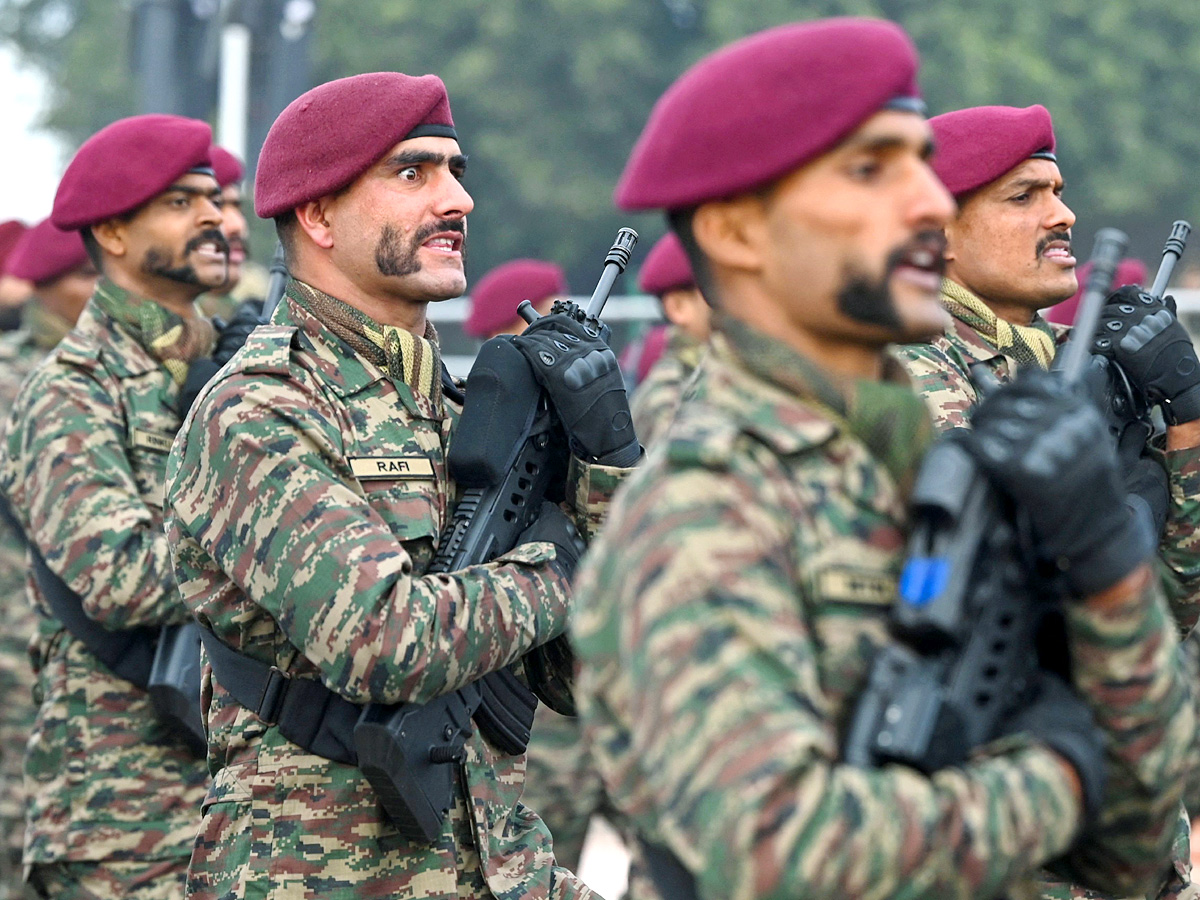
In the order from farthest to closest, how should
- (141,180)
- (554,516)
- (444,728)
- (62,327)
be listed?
1. (62,327)
2. (141,180)
3. (554,516)
4. (444,728)

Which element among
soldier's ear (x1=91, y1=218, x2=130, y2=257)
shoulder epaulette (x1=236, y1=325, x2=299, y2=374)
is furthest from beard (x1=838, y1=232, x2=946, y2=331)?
soldier's ear (x1=91, y1=218, x2=130, y2=257)

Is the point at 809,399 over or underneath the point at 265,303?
over

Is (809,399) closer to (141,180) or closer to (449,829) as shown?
(449,829)

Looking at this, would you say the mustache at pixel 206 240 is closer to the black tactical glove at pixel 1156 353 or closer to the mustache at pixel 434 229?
the mustache at pixel 434 229

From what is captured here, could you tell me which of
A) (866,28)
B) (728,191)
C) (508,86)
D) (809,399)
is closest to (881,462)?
(809,399)

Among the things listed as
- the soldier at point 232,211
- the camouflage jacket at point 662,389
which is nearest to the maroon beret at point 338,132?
the soldier at point 232,211

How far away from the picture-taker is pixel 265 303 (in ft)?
19.1

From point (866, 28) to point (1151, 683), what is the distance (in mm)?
906

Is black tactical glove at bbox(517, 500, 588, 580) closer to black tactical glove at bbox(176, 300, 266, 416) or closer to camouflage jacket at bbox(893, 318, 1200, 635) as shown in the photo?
camouflage jacket at bbox(893, 318, 1200, 635)

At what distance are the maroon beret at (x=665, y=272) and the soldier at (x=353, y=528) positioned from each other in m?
3.43

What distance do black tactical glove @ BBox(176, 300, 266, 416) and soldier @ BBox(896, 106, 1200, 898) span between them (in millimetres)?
1884

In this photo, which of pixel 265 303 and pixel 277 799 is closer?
pixel 277 799

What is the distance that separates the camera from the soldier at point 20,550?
692 cm

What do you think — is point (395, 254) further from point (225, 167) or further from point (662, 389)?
point (225, 167)
